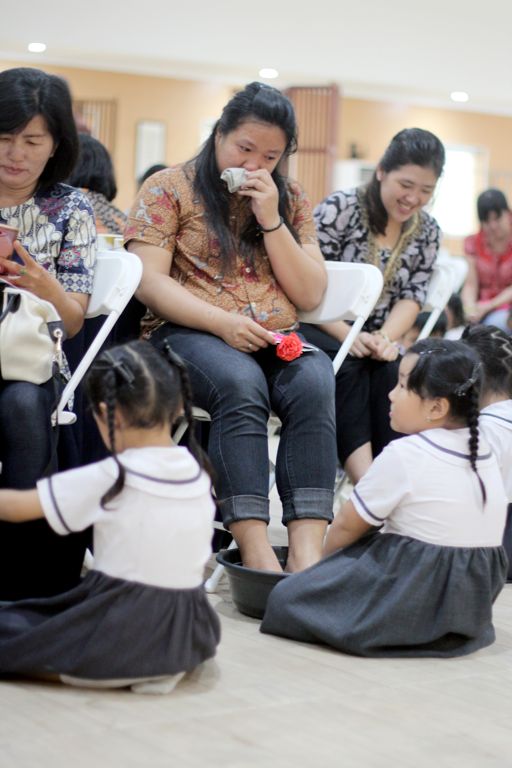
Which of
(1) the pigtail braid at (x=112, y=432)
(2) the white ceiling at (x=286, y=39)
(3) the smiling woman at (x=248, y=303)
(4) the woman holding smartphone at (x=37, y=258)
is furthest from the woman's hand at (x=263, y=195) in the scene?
(2) the white ceiling at (x=286, y=39)

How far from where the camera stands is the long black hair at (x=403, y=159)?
2.96m

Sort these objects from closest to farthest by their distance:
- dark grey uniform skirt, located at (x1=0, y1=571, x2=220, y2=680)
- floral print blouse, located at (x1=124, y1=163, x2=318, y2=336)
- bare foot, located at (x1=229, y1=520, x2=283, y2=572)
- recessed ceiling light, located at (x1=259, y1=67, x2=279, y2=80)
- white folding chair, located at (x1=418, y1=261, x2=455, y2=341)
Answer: dark grey uniform skirt, located at (x1=0, y1=571, x2=220, y2=680) < bare foot, located at (x1=229, y1=520, x2=283, y2=572) < floral print blouse, located at (x1=124, y1=163, x2=318, y2=336) < white folding chair, located at (x1=418, y1=261, x2=455, y2=341) < recessed ceiling light, located at (x1=259, y1=67, x2=279, y2=80)

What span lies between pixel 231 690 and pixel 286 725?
6.7 inches

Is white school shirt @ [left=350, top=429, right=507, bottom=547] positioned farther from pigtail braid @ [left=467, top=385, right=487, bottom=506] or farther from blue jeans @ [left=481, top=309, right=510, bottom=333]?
blue jeans @ [left=481, top=309, right=510, bottom=333]

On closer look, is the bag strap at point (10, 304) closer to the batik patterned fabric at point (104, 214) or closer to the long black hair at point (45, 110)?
the long black hair at point (45, 110)

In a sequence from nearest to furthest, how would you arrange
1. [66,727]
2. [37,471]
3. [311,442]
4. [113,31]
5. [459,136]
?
[66,727], [37,471], [311,442], [113,31], [459,136]

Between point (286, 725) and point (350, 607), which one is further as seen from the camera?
point (350, 607)

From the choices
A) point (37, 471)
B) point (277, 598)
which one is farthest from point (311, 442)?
point (37, 471)

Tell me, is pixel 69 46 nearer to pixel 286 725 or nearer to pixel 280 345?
pixel 280 345

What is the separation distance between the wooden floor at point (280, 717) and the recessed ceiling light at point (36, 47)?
8.29m

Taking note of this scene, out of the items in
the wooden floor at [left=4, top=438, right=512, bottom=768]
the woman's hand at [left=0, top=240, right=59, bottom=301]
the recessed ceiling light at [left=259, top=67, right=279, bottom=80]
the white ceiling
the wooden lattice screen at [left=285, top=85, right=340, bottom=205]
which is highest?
the white ceiling

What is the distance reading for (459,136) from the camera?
473 inches

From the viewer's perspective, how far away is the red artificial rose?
236 cm

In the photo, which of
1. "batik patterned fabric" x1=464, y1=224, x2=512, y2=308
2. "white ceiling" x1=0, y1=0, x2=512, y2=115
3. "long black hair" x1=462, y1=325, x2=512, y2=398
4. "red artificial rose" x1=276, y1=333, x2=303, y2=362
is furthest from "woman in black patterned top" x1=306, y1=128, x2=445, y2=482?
"white ceiling" x1=0, y1=0, x2=512, y2=115
